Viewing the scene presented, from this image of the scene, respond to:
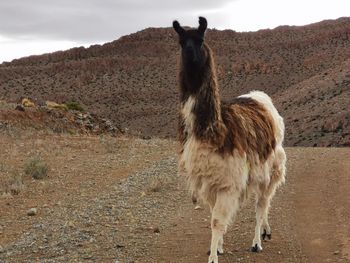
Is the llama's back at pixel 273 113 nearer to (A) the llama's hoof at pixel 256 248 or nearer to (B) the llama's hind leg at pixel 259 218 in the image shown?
(B) the llama's hind leg at pixel 259 218

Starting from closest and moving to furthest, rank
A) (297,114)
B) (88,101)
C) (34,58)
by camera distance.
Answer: (297,114), (88,101), (34,58)

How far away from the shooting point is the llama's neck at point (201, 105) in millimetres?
7125

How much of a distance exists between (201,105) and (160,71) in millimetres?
71010

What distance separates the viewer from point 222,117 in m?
7.37

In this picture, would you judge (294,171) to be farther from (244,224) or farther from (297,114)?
(297,114)

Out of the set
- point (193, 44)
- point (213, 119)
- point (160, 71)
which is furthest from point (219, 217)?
point (160, 71)

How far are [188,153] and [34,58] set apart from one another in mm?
84392

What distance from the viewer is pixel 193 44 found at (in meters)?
7.10

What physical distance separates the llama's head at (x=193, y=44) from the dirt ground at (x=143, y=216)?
265cm

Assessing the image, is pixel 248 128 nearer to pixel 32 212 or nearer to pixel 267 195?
pixel 267 195

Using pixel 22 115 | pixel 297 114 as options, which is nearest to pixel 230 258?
pixel 22 115

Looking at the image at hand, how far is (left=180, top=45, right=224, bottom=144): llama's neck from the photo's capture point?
281 inches

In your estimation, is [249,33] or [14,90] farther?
[249,33]

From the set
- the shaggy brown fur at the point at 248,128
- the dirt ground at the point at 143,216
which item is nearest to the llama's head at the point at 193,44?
the shaggy brown fur at the point at 248,128
